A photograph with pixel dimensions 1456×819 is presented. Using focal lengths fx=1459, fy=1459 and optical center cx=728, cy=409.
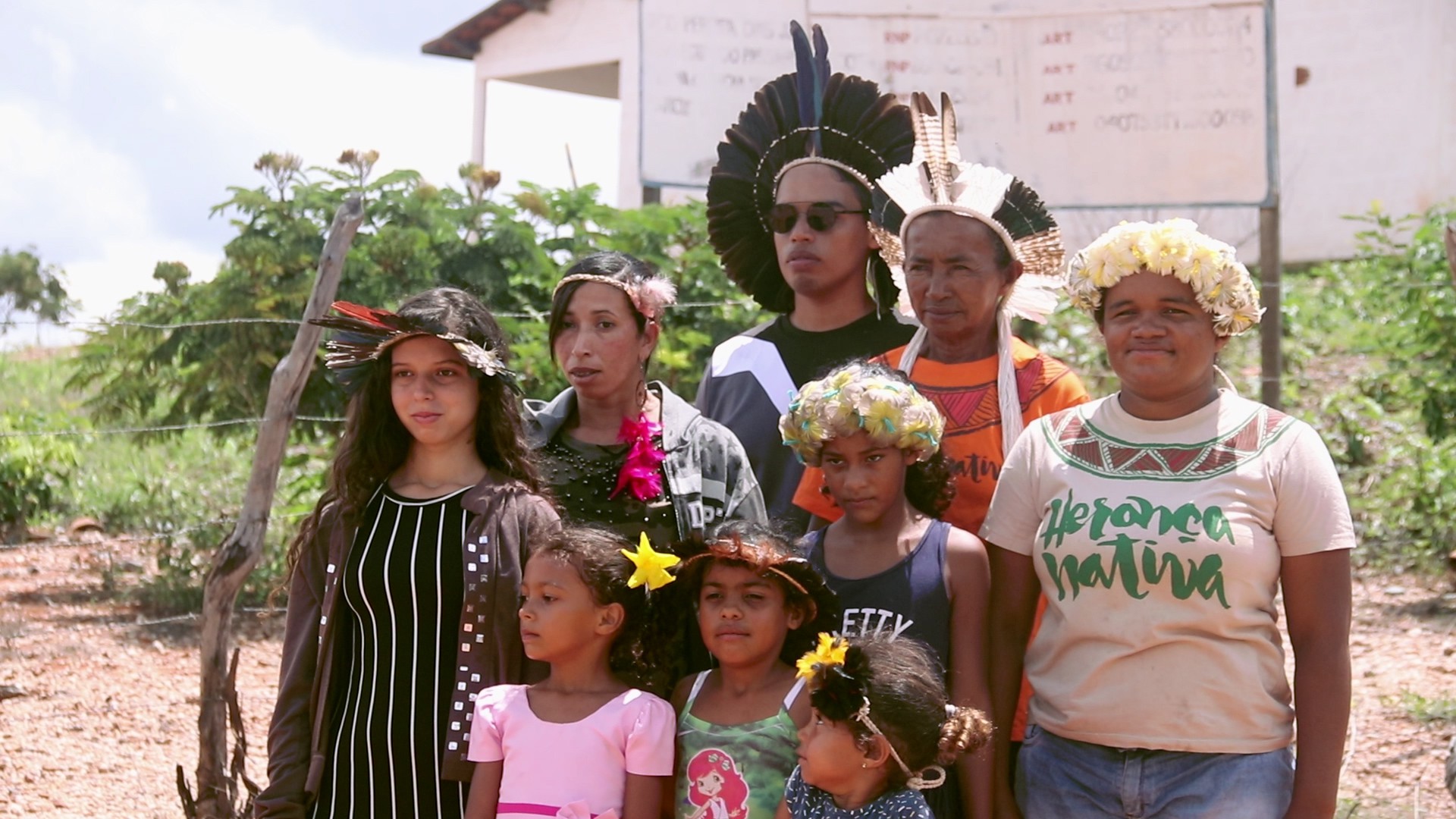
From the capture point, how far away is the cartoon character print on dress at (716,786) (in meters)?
2.88

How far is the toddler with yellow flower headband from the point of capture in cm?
271

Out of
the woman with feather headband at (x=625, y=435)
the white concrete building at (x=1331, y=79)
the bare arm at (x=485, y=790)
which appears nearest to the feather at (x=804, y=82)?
the woman with feather headband at (x=625, y=435)

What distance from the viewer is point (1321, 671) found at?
266 centimetres

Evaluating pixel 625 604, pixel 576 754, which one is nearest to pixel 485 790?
pixel 576 754

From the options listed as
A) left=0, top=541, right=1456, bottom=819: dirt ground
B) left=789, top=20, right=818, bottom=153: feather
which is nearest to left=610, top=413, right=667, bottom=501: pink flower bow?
left=789, top=20, right=818, bottom=153: feather

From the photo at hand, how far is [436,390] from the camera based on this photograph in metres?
3.19

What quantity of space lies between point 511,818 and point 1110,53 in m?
5.61

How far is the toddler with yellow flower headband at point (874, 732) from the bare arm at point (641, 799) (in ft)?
0.97

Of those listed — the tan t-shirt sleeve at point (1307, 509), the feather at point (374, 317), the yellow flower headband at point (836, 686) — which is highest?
the feather at point (374, 317)

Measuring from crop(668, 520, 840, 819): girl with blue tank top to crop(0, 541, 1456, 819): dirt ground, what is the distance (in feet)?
8.46

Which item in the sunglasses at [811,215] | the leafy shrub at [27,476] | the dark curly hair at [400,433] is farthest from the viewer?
the leafy shrub at [27,476]

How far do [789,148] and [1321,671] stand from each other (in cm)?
202

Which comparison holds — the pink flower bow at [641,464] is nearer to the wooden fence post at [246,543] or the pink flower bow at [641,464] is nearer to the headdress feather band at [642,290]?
the headdress feather band at [642,290]

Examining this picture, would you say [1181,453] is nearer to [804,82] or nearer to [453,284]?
[804,82]
